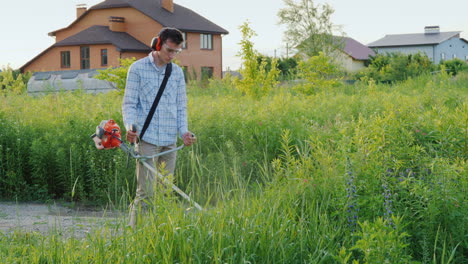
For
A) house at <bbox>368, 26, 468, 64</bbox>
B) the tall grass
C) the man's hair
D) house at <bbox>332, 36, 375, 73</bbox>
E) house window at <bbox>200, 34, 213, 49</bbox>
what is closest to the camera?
the tall grass

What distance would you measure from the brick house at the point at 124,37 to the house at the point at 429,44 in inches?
1421

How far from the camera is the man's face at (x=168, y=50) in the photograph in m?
5.94

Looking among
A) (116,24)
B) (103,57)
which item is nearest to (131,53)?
(103,57)

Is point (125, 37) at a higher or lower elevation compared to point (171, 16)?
lower

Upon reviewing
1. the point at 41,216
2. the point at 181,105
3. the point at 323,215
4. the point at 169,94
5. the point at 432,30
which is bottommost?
the point at 41,216

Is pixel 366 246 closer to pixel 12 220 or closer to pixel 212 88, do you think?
pixel 12 220

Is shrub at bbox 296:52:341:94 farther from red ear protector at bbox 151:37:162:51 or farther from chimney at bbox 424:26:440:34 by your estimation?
chimney at bbox 424:26:440:34

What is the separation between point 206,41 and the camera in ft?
163

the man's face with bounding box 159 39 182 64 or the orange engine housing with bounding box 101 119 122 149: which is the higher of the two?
the man's face with bounding box 159 39 182 64

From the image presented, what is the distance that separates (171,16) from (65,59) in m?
8.81

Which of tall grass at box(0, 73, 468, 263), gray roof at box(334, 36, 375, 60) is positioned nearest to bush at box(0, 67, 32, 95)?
tall grass at box(0, 73, 468, 263)

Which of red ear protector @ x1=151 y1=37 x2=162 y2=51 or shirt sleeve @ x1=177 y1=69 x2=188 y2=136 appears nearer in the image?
red ear protector @ x1=151 y1=37 x2=162 y2=51

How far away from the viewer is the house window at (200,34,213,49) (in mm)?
48844

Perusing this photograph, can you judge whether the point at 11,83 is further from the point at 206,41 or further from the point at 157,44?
the point at 157,44
